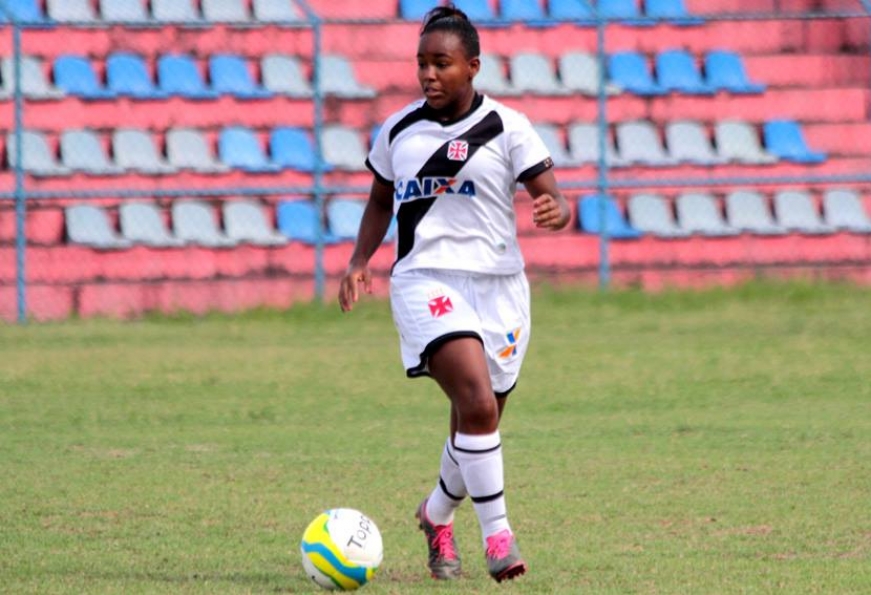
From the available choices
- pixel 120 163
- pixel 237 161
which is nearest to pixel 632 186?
pixel 237 161

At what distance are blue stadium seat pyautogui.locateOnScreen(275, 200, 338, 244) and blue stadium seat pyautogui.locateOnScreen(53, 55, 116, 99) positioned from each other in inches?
81.1

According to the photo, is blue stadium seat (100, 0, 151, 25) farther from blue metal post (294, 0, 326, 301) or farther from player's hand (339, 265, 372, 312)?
player's hand (339, 265, 372, 312)

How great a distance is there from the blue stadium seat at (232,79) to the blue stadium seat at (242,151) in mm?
381

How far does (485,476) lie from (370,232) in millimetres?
1070

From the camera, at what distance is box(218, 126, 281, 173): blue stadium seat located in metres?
17.2

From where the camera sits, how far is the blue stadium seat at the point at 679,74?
746 inches

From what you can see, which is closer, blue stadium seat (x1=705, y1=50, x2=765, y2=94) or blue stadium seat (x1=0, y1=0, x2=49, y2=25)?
blue stadium seat (x1=0, y1=0, x2=49, y2=25)

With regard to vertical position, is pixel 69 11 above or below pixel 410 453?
above

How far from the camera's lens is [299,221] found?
1709cm

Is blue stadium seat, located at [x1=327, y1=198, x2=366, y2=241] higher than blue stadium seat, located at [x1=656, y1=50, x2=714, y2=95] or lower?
lower

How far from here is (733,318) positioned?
15.8 meters

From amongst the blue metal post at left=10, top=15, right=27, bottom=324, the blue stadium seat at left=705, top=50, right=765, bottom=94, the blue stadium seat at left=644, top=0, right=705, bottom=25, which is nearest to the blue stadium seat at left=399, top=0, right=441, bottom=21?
the blue stadium seat at left=644, top=0, right=705, bottom=25

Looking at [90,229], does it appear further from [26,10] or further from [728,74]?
[728,74]

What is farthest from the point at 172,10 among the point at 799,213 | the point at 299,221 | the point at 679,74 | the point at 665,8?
the point at 799,213
